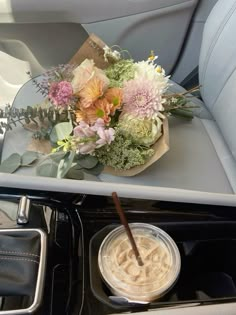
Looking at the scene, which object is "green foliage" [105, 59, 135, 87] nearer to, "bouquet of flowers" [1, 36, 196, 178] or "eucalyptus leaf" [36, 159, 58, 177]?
"bouquet of flowers" [1, 36, 196, 178]

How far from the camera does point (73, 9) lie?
125 cm

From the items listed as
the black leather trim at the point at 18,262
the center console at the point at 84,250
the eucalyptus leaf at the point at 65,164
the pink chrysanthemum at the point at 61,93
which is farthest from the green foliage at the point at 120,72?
the black leather trim at the point at 18,262

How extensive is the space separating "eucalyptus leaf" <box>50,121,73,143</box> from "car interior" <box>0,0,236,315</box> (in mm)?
88

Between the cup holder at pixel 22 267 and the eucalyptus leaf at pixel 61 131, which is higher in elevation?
the eucalyptus leaf at pixel 61 131

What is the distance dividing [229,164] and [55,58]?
72cm

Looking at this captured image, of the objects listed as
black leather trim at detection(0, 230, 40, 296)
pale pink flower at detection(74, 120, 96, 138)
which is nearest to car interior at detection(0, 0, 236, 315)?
black leather trim at detection(0, 230, 40, 296)

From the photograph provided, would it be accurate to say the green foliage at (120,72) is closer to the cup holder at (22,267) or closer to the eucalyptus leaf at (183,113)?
the eucalyptus leaf at (183,113)

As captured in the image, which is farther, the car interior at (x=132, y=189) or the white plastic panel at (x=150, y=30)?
the white plastic panel at (x=150, y=30)

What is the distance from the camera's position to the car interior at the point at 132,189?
0.62m

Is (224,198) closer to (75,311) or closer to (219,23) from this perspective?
(75,311)

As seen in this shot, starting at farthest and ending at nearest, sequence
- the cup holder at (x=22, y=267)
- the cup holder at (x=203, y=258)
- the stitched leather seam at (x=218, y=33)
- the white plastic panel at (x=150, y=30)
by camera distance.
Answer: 1. the white plastic panel at (x=150, y=30)
2. the stitched leather seam at (x=218, y=33)
3. the cup holder at (x=203, y=258)
4. the cup holder at (x=22, y=267)

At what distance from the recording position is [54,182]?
71cm

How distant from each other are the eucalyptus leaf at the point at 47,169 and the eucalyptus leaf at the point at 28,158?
0.03 m

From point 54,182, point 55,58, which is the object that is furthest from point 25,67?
point 54,182
